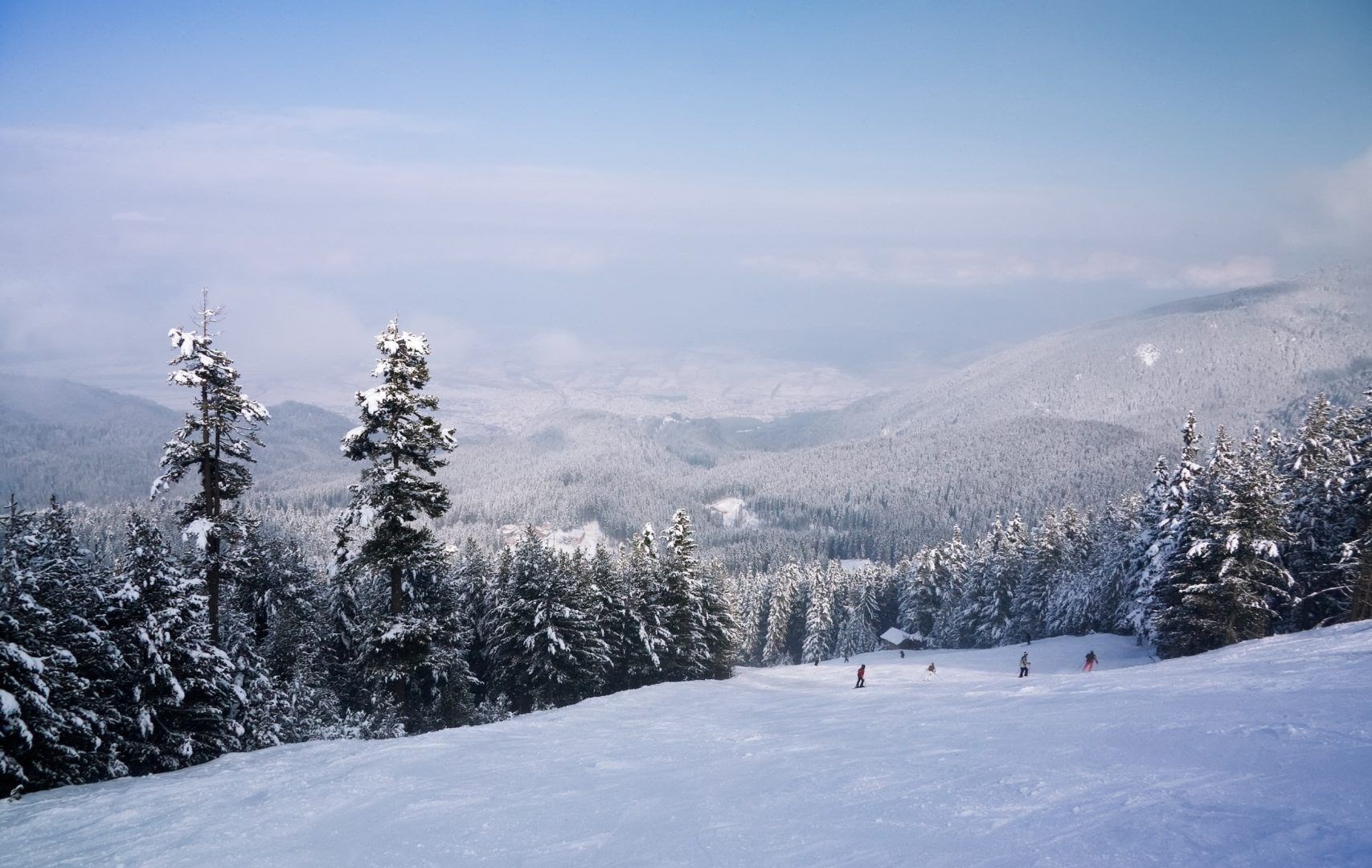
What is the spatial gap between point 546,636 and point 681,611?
882 centimetres

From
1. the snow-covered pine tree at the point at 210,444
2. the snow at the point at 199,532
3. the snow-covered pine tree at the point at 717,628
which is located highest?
the snow-covered pine tree at the point at 210,444

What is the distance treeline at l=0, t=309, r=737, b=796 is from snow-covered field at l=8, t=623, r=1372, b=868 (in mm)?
2177

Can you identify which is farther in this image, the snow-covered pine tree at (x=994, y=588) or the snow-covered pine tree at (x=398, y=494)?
the snow-covered pine tree at (x=994, y=588)

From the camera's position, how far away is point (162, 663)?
56.6 ft

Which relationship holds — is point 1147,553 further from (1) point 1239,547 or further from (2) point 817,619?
(2) point 817,619

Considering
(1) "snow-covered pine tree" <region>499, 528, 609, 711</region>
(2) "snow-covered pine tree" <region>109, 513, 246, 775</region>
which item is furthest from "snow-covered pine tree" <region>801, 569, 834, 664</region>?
(2) "snow-covered pine tree" <region>109, 513, 246, 775</region>

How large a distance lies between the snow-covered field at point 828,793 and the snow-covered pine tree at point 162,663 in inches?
75.6

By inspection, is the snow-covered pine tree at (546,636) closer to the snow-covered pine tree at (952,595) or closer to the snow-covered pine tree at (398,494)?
the snow-covered pine tree at (398,494)

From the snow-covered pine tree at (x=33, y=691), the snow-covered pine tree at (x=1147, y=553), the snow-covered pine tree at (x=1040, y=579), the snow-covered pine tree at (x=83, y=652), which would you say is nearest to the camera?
the snow-covered pine tree at (x=33, y=691)

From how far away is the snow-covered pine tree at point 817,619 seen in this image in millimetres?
84438

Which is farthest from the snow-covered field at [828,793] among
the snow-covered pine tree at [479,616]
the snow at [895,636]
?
the snow at [895,636]

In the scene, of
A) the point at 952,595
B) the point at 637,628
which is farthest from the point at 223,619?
the point at 952,595

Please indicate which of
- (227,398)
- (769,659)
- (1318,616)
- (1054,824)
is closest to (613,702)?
(227,398)

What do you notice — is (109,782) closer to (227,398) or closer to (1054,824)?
(227,398)
